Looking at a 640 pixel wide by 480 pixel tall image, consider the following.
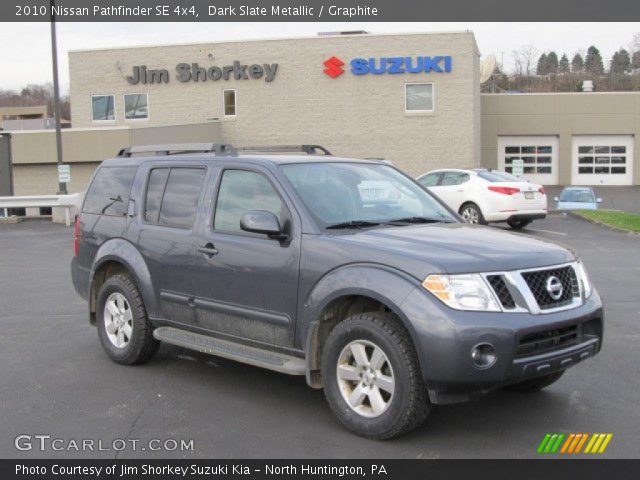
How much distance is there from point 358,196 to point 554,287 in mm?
1698

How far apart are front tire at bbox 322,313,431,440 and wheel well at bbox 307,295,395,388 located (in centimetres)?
12

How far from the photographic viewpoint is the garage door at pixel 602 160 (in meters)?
44.8

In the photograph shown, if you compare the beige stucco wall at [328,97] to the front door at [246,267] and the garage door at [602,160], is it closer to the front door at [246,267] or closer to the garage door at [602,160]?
the garage door at [602,160]

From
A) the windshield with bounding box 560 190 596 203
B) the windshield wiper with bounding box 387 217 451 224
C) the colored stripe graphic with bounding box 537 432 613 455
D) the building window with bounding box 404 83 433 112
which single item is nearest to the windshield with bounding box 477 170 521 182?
the windshield with bounding box 560 190 596 203

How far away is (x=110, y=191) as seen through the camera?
7340mm

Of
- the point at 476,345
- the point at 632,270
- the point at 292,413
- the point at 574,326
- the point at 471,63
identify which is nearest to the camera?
the point at 476,345

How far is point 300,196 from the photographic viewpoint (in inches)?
222

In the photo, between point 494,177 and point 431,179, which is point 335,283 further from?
point 431,179

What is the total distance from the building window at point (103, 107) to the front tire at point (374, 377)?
34.1 metres

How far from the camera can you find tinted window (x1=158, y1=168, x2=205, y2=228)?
6371mm

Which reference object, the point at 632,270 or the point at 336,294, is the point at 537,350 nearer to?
the point at 336,294

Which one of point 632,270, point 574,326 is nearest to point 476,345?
point 574,326

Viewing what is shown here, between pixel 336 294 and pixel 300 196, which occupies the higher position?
pixel 300 196

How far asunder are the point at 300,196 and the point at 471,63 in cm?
2988
